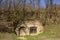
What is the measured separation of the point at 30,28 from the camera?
20.1 m

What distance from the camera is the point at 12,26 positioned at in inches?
854

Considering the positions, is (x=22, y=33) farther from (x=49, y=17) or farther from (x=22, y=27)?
(x=49, y=17)

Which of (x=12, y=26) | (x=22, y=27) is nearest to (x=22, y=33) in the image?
(x=22, y=27)

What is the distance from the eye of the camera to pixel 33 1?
2381 centimetres

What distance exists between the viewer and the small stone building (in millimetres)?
19578

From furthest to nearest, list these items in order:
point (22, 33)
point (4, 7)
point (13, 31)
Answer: point (4, 7)
point (13, 31)
point (22, 33)

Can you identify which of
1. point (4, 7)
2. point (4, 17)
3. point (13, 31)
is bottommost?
point (13, 31)

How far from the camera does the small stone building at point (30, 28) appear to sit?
64.2 feet

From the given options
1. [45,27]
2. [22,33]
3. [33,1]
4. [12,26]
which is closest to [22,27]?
[22,33]

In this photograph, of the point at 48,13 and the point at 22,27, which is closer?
the point at 22,27

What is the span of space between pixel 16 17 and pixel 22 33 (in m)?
3.48

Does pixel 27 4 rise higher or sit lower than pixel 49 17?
higher

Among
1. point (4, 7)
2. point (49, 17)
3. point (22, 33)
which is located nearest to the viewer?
point (22, 33)

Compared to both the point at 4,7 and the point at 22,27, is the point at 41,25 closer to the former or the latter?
the point at 22,27
